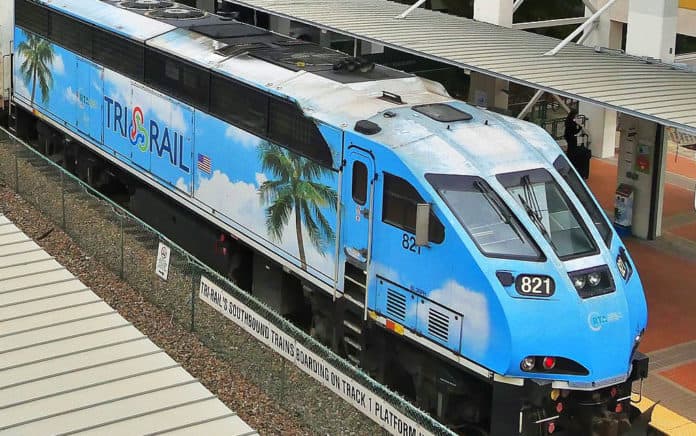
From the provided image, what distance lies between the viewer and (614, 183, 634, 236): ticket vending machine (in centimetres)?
2014

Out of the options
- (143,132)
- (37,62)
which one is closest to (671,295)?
(143,132)

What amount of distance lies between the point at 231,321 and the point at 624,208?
27.4 feet

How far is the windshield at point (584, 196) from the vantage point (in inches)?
488

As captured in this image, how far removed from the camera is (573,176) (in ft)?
42.2

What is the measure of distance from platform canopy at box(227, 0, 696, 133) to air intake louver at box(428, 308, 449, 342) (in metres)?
4.25

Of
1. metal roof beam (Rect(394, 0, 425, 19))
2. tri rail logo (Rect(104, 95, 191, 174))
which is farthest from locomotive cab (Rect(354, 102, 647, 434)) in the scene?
metal roof beam (Rect(394, 0, 425, 19))

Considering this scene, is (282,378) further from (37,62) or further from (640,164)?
(37,62)

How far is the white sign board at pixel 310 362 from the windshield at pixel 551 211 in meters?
2.30

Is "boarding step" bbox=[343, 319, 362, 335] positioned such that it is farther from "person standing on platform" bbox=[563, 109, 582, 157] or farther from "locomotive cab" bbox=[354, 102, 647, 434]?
"person standing on platform" bbox=[563, 109, 582, 157]

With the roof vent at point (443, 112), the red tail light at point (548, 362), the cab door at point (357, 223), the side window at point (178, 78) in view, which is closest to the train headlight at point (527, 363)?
the red tail light at point (548, 362)

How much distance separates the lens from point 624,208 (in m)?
20.2

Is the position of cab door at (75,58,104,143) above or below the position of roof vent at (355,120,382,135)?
below

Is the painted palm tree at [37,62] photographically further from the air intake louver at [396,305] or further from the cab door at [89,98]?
the air intake louver at [396,305]

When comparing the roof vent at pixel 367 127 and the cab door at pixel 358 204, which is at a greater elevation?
the roof vent at pixel 367 127
